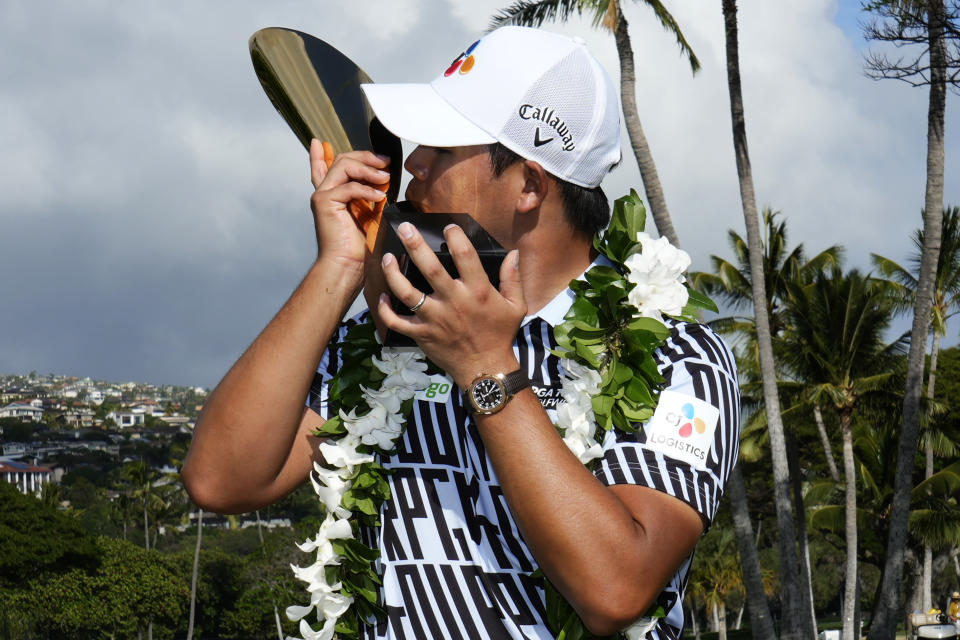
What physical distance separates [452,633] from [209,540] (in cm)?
10019

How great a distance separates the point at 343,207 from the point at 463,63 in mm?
510

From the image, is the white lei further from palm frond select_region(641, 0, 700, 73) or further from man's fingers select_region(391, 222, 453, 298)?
palm frond select_region(641, 0, 700, 73)

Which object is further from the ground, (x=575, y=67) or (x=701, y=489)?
(x=575, y=67)

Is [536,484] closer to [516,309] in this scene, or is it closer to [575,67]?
[516,309]

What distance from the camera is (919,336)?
Result: 1716cm

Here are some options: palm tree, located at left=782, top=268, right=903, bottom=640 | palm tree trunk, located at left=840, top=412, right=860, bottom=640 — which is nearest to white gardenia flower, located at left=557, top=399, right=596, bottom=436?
palm tree trunk, located at left=840, top=412, right=860, bottom=640

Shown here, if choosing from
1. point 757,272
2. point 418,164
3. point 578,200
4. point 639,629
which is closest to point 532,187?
point 578,200

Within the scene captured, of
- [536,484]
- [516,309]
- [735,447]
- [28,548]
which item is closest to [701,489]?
[735,447]

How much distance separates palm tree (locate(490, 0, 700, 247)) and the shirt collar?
14470 mm

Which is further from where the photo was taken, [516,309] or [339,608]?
[339,608]

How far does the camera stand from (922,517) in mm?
32531

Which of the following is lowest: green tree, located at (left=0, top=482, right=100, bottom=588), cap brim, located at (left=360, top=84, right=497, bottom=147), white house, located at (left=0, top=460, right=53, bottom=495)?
cap brim, located at (left=360, top=84, right=497, bottom=147)

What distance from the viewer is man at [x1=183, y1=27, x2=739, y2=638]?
5.77ft

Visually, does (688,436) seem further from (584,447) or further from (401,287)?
(401,287)
